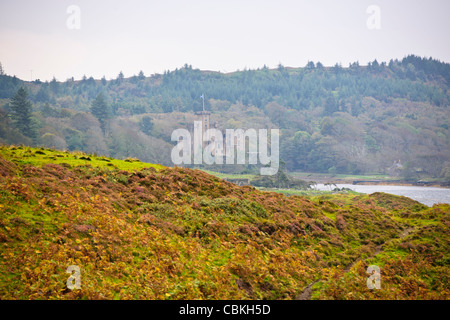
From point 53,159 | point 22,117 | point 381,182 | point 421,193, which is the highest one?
point 22,117

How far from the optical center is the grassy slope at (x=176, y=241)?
1541 cm

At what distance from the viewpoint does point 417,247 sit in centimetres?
2683

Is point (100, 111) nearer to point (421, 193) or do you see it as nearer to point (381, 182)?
point (381, 182)

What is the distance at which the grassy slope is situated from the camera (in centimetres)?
1541

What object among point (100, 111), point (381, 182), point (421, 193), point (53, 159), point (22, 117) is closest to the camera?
point (53, 159)

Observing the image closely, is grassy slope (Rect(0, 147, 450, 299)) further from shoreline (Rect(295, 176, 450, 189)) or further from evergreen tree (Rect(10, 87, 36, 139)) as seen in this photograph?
shoreline (Rect(295, 176, 450, 189))

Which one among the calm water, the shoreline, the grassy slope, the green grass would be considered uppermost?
the green grass

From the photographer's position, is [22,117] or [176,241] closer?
[176,241]

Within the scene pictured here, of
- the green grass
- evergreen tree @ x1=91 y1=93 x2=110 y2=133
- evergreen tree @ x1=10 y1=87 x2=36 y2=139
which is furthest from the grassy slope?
→ evergreen tree @ x1=91 y1=93 x2=110 y2=133

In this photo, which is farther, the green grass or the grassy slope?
the green grass

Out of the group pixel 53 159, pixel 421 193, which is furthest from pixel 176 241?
pixel 421 193

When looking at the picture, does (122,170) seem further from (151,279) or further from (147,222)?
(151,279)

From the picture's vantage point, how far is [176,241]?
65.4 feet
